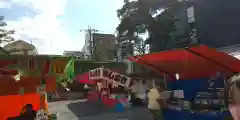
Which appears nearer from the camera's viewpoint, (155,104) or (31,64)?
(31,64)

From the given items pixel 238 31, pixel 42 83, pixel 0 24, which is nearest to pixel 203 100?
pixel 42 83

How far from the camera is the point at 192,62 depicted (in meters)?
6.32

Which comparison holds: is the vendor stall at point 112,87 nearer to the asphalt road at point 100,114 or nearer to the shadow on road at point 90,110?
the shadow on road at point 90,110

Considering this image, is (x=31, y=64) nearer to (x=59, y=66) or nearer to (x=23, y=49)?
(x=59, y=66)

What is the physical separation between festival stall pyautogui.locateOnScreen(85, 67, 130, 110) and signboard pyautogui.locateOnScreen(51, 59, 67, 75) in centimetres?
747

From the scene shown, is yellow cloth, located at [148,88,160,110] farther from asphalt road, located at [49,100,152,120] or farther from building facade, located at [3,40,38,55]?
building facade, located at [3,40,38,55]

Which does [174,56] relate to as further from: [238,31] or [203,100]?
[238,31]

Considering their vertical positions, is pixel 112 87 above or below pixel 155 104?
below

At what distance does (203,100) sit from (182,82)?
0.89m

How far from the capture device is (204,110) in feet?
21.6

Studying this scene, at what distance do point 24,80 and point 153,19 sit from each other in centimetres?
2557

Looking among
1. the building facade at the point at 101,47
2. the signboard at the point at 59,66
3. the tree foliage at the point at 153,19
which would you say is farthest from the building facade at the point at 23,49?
the building facade at the point at 101,47

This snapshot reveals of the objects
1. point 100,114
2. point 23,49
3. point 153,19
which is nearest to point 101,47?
point 153,19

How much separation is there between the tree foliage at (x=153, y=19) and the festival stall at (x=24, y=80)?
24355mm
